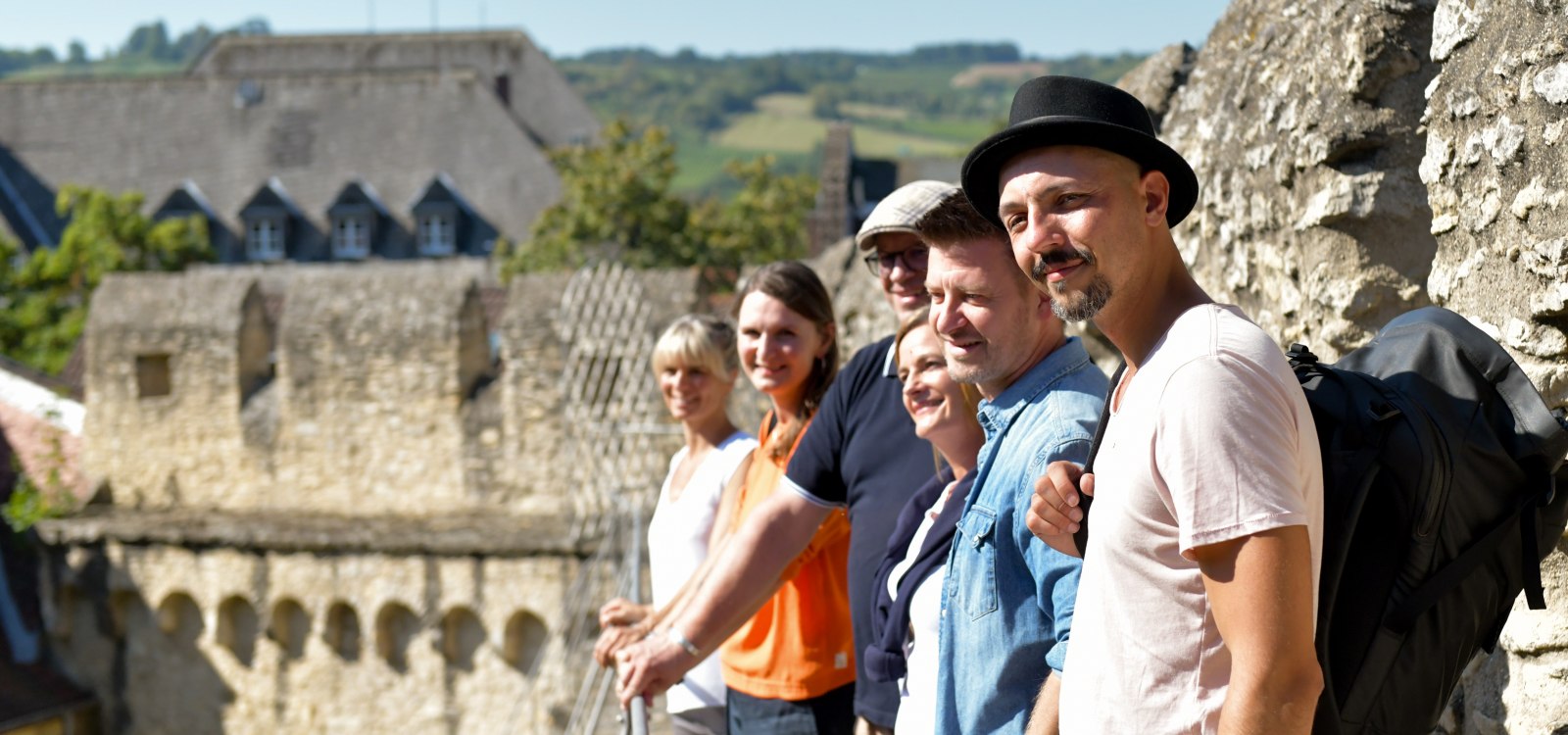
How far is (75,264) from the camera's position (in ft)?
75.2

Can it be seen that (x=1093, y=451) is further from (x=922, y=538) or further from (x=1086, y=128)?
(x=922, y=538)

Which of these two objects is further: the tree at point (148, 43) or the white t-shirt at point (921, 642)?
the tree at point (148, 43)

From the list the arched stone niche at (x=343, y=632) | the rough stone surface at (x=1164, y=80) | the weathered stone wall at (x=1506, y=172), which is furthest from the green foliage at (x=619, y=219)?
the weathered stone wall at (x=1506, y=172)

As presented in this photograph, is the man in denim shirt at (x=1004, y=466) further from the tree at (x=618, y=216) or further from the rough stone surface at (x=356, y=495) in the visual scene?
the tree at (x=618, y=216)

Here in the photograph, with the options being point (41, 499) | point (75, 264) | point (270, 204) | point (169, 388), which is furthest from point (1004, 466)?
point (270, 204)

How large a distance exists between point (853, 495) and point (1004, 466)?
998mm

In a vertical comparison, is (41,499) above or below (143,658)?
above

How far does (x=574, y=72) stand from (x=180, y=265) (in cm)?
10473

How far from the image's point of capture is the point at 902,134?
94688 millimetres

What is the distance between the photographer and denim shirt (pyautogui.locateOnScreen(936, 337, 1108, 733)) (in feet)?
8.31

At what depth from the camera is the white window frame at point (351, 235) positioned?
30.1 metres

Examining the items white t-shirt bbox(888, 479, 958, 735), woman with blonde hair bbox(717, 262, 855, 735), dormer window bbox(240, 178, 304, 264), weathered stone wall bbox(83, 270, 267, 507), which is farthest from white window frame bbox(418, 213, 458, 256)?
white t-shirt bbox(888, 479, 958, 735)

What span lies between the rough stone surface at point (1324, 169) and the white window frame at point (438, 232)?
2716 centimetres

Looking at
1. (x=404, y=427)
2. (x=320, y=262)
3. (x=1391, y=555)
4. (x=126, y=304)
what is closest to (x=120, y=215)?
(x=320, y=262)
